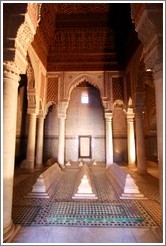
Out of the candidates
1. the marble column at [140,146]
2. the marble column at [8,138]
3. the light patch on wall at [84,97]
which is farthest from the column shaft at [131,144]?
the marble column at [8,138]

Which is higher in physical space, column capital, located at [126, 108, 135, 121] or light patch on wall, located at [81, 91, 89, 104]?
light patch on wall, located at [81, 91, 89, 104]

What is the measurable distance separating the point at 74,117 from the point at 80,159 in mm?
2695

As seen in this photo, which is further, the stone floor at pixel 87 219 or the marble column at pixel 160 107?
the stone floor at pixel 87 219

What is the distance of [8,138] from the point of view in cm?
257

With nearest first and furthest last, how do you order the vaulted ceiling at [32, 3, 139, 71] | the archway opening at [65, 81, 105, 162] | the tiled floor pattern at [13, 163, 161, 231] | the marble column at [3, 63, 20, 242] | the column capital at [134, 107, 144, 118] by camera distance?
1. the marble column at [3, 63, 20, 242]
2. the tiled floor pattern at [13, 163, 161, 231]
3. the column capital at [134, 107, 144, 118]
4. the vaulted ceiling at [32, 3, 139, 71]
5. the archway opening at [65, 81, 105, 162]

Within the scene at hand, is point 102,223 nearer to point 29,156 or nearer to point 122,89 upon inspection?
point 29,156

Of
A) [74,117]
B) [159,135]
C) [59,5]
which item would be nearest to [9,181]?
[159,135]

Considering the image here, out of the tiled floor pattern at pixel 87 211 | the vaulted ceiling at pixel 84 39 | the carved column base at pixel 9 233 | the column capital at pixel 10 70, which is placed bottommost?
the tiled floor pattern at pixel 87 211

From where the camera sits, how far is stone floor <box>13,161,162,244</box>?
2578 mm

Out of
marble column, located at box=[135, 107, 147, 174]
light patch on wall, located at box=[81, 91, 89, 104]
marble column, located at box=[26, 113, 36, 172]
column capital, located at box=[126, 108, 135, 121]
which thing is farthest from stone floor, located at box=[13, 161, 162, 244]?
light patch on wall, located at box=[81, 91, 89, 104]

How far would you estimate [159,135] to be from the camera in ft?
8.09

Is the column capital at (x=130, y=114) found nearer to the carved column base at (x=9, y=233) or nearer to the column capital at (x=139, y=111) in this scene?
the column capital at (x=139, y=111)

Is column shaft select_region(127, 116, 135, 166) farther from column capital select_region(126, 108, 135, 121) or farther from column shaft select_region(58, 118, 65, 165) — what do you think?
column shaft select_region(58, 118, 65, 165)

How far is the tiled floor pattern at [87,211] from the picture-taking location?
10.2 feet
